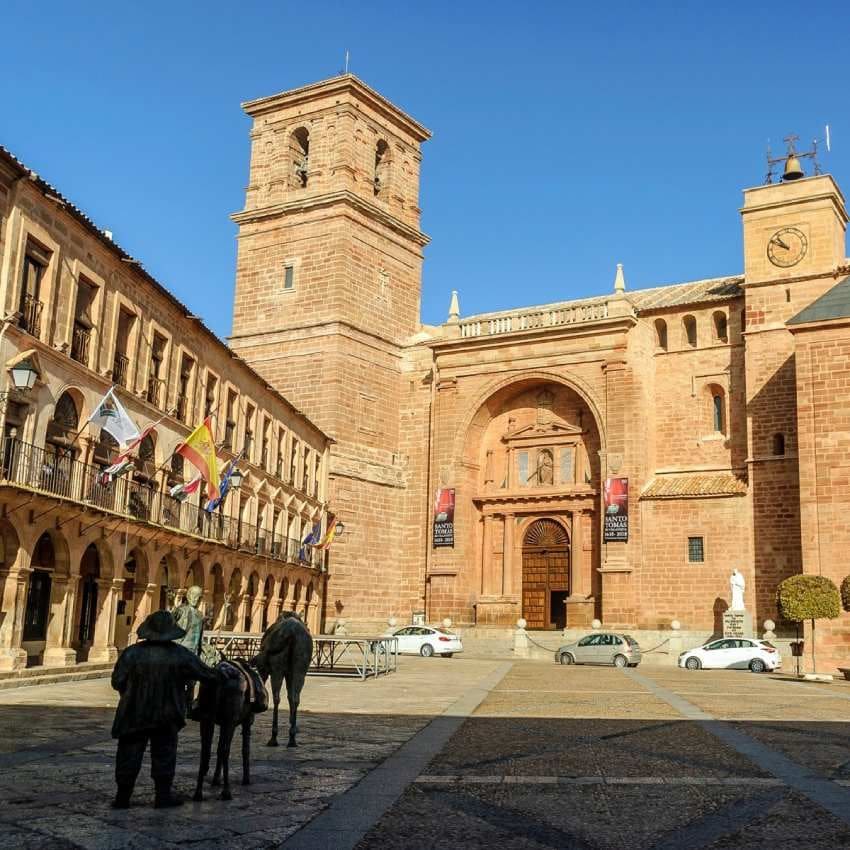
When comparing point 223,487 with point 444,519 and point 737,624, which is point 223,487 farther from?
Answer: point 737,624

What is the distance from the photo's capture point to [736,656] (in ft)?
105

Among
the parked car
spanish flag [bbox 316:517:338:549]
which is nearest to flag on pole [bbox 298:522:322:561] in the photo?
spanish flag [bbox 316:517:338:549]

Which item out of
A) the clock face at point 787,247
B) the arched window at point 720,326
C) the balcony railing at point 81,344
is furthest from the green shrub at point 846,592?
the balcony railing at point 81,344

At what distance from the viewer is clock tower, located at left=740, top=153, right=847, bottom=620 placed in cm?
3731

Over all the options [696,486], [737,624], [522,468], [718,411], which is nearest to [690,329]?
[718,411]

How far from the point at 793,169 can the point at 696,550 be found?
15342mm

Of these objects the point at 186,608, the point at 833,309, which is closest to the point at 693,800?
the point at 186,608

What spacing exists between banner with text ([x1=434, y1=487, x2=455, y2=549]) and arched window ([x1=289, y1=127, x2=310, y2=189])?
16.0 m

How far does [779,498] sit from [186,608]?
3005cm

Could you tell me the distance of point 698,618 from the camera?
38.7 metres

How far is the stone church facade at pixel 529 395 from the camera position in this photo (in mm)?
38312

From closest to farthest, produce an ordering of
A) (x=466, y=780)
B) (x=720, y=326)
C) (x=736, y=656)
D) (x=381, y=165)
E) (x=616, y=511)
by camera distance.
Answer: (x=466, y=780)
(x=736, y=656)
(x=616, y=511)
(x=720, y=326)
(x=381, y=165)

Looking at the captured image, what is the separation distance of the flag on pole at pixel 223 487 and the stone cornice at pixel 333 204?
1760 cm

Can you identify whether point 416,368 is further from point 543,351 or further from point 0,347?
point 0,347
